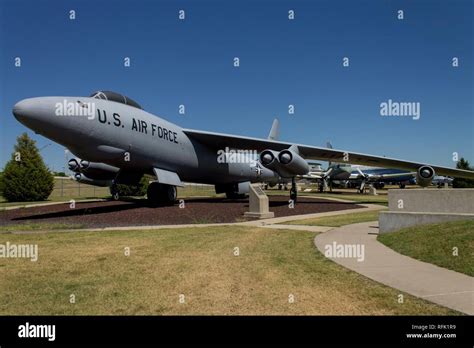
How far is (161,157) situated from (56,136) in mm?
5706

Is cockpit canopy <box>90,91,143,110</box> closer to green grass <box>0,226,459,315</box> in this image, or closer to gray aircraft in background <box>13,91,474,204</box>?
gray aircraft in background <box>13,91,474,204</box>

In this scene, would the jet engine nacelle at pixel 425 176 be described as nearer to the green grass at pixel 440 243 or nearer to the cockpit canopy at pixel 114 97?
the green grass at pixel 440 243

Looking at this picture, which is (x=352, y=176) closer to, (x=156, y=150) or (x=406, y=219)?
(x=156, y=150)

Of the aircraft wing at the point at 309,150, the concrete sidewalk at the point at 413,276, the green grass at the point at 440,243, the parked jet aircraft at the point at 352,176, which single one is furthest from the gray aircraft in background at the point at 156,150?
the parked jet aircraft at the point at 352,176

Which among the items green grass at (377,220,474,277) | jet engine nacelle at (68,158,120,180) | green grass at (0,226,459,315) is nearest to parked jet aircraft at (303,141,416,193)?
jet engine nacelle at (68,158,120,180)

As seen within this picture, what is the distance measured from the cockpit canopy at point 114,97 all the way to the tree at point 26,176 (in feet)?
59.1

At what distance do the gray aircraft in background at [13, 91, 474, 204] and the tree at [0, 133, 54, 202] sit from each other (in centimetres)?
529

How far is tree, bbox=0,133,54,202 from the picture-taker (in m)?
30.6

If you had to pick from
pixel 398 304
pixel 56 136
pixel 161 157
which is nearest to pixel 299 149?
pixel 161 157

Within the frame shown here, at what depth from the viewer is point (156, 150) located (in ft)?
59.0

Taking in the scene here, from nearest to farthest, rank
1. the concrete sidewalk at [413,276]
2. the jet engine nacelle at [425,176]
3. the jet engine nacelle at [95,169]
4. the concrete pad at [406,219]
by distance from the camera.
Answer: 1. the concrete sidewalk at [413,276]
2. the concrete pad at [406,219]
3. the jet engine nacelle at [425,176]
4. the jet engine nacelle at [95,169]

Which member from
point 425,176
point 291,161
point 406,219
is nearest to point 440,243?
point 406,219

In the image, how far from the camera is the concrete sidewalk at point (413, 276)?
16.2 feet

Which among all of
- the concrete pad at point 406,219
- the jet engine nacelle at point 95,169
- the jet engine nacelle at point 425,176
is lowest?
the concrete pad at point 406,219
